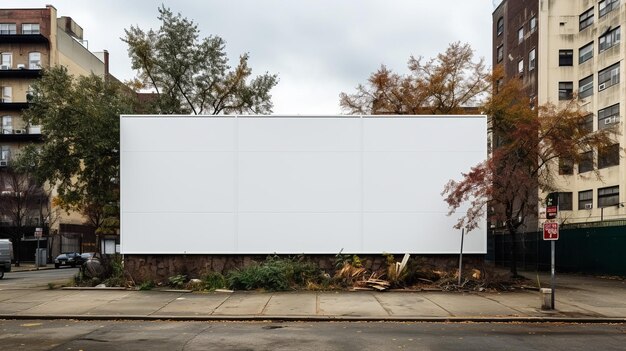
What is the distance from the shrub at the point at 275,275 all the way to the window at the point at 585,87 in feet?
124

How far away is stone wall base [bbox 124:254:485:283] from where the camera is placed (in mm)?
21969

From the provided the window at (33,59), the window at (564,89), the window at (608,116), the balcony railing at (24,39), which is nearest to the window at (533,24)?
the window at (564,89)

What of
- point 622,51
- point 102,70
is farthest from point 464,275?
point 102,70

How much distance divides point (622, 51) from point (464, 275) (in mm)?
32070

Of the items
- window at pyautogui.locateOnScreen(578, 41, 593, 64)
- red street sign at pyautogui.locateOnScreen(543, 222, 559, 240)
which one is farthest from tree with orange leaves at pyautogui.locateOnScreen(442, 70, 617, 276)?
window at pyautogui.locateOnScreen(578, 41, 593, 64)

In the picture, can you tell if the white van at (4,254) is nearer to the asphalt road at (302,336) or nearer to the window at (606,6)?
the asphalt road at (302,336)

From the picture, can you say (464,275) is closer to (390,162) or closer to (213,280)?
(390,162)

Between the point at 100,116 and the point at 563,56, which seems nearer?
the point at 100,116

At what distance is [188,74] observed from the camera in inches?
1385

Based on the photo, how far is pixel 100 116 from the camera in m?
24.6

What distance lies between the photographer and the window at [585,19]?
165 feet

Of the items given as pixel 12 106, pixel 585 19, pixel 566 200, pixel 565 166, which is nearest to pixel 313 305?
pixel 565 166

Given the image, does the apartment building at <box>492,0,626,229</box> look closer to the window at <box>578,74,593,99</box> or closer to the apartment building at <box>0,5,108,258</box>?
the window at <box>578,74,593,99</box>

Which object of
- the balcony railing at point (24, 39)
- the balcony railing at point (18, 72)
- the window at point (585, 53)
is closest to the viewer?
the window at point (585, 53)
